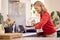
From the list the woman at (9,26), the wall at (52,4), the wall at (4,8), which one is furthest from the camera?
the wall at (52,4)

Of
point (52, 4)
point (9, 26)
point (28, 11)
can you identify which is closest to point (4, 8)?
point (28, 11)

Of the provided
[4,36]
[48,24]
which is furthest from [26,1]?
[4,36]

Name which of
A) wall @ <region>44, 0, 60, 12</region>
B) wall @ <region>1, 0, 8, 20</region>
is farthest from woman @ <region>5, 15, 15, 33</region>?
wall @ <region>44, 0, 60, 12</region>

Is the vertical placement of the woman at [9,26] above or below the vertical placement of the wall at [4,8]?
below

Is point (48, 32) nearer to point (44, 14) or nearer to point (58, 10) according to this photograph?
point (44, 14)

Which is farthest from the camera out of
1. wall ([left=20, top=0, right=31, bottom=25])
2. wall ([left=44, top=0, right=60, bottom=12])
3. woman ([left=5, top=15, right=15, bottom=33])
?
wall ([left=44, top=0, right=60, bottom=12])

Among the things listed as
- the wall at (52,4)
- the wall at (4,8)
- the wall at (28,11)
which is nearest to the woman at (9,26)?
the wall at (4,8)

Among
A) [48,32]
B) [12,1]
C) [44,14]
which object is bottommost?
[48,32]

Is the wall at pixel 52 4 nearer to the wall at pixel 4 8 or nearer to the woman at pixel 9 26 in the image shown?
the wall at pixel 4 8

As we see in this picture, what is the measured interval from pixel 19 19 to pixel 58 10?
1.72 meters

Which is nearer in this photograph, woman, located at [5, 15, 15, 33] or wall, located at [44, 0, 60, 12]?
woman, located at [5, 15, 15, 33]

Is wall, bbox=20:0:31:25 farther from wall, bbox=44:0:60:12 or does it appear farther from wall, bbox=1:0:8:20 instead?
wall, bbox=44:0:60:12

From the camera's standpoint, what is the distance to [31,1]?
502 centimetres

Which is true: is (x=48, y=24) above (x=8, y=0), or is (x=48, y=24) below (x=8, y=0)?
below
